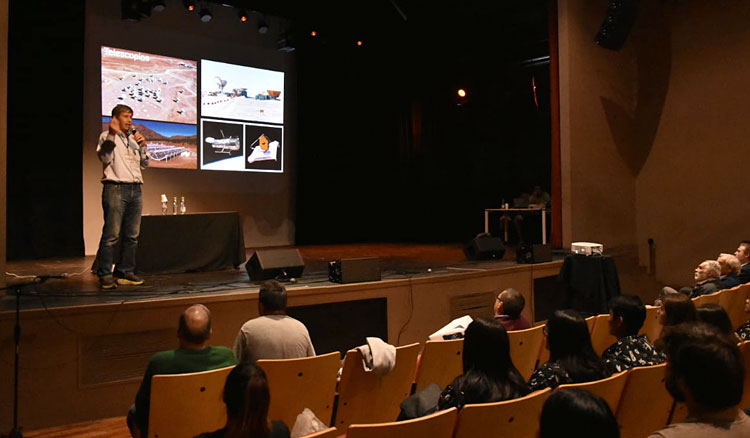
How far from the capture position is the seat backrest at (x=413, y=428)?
5.27ft

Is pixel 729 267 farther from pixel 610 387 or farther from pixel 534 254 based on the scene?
pixel 610 387

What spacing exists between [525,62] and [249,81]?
4.62 meters

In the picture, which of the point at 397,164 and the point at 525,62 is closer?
the point at 525,62

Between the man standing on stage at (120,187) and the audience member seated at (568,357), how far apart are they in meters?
3.53

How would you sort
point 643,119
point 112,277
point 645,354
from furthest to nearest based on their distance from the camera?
1. point 643,119
2. point 112,277
3. point 645,354

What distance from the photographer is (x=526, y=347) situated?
10.3ft

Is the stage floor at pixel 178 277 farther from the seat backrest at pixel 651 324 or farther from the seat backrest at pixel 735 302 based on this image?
the seat backrest at pixel 735 302

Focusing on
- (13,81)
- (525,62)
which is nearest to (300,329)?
(13,81)

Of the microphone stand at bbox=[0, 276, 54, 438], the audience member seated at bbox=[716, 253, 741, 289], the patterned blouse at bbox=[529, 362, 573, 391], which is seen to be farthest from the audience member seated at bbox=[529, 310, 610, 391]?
the audience member seated at bbox=[716, 253, 741, 289]

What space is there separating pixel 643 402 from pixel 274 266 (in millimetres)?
3404

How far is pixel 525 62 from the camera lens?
9688 millimetres

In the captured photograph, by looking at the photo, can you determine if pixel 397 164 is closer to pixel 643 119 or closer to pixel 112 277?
pixel 643 119

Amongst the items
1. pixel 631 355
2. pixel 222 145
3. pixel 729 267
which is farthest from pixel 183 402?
pixel 222 145

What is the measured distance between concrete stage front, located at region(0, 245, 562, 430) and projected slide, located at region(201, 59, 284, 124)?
493 cm
